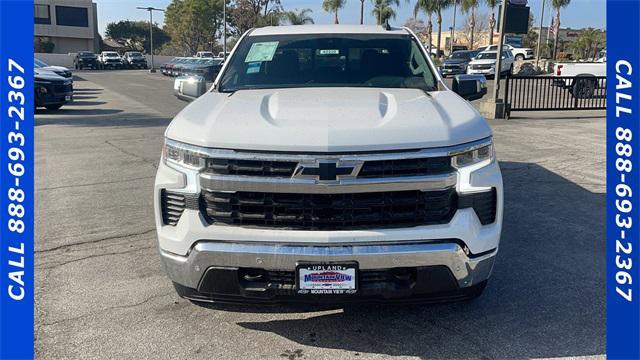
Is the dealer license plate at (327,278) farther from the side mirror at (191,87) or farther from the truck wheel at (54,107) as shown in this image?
the truck wheel at (54,107)

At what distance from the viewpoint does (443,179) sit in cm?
311

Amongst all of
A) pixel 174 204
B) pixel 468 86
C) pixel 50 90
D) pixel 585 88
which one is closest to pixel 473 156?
pixel 174 204

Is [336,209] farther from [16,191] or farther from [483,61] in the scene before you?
[483,61]

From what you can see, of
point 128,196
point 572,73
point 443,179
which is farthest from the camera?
point 572,73

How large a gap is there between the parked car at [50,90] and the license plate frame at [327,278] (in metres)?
14.0

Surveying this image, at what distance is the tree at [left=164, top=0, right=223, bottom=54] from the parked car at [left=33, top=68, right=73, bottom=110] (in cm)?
6309

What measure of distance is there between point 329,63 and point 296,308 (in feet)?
6.71

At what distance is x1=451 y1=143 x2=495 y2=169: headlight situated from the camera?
10.4 feet

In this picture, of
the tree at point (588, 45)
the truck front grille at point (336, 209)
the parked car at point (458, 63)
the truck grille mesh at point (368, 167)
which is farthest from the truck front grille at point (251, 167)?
the tree at point (588, 45)

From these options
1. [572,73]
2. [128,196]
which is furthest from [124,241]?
[572,73]

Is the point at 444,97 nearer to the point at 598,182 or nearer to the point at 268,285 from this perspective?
the point at 268,285

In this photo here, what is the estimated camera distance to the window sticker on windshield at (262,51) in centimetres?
484

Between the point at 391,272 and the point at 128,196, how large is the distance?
15.0ft

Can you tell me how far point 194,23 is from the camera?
252ft
